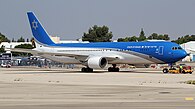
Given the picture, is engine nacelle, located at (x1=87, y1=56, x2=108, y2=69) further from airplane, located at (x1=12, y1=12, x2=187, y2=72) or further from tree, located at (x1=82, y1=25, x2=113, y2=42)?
tree, located at (x1=82, y1=25, x2=113, y2=42)

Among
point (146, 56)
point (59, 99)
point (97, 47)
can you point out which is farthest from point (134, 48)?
point (59, 99)

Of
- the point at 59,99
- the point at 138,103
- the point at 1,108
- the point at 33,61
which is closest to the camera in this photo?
the point at 1,108

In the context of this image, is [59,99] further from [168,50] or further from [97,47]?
[97,47]

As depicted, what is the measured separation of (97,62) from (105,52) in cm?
273

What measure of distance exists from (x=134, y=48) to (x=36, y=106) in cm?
3819

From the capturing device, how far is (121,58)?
5669 cm

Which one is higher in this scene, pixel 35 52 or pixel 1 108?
pixel 35 52

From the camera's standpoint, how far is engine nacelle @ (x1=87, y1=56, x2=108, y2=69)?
5559 centimetres

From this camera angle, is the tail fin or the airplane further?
the tail fin

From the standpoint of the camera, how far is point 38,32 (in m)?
63.2

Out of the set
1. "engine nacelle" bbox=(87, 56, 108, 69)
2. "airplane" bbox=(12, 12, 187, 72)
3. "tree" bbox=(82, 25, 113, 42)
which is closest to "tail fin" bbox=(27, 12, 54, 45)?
"airplane" bbox=(12, 12, 187, 72)

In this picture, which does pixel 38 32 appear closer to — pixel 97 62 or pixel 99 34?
pixel 97 62

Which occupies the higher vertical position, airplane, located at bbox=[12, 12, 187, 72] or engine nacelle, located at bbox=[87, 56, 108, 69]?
airplane, located at bbox=[12, 12, 187, 72]

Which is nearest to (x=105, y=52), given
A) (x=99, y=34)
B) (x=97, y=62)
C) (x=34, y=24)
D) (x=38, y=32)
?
(x=97, y=62)
